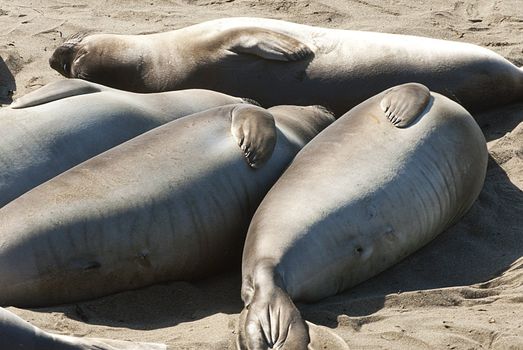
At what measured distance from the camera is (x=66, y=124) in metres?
6.45

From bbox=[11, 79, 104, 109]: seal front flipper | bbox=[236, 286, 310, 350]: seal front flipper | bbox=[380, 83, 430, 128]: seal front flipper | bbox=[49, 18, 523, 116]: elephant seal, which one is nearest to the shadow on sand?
bbox=[236, 286, 310, 350]: seal front flipper

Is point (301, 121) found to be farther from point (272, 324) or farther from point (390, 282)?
point (272, 324)

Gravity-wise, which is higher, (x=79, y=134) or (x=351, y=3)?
(x=79, y=134)

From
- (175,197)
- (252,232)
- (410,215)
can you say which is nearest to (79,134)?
(175,197)

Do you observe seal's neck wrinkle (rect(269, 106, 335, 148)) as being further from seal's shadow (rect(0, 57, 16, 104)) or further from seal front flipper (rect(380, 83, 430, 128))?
seal's shadow (rect(0, 57, 16, 104))

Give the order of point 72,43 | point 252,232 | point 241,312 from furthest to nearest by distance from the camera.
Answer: point 72,43
point 252,232
point 241,312

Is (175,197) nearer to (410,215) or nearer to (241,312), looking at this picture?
(241,312)

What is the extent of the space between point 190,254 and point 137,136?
3.27ft

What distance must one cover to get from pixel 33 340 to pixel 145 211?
123cm

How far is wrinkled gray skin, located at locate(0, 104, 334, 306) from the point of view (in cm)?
534

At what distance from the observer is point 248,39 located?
307 inches

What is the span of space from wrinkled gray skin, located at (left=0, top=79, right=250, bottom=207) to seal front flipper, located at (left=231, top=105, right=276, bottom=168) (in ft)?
2.36

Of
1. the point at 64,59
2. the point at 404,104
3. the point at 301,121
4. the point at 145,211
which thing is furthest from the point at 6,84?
the point at 404,104

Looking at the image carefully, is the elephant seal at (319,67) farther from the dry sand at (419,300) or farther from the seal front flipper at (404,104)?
the seal front flipper at (404,104)
